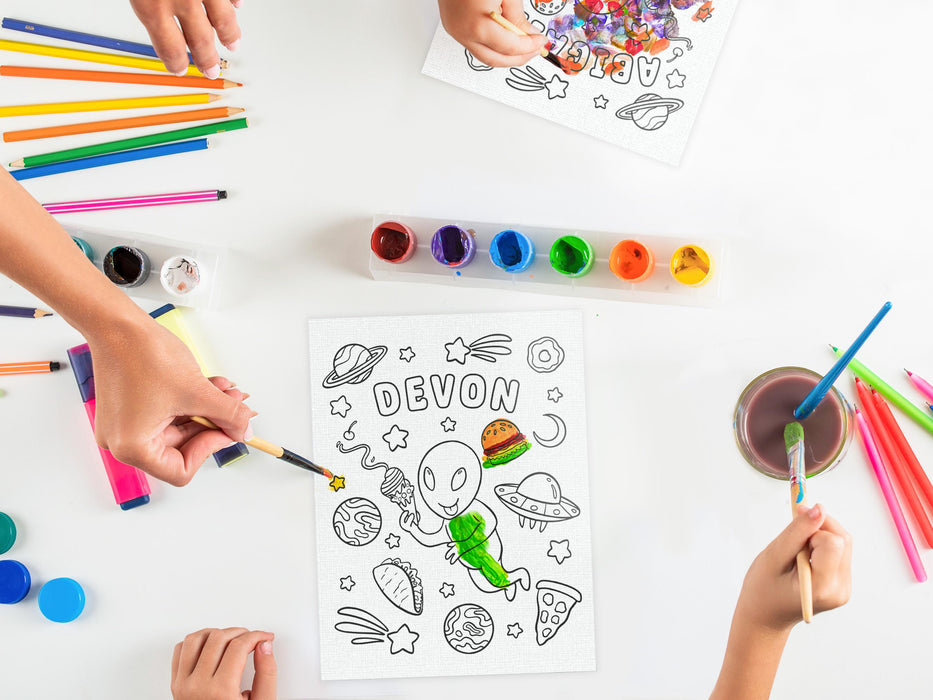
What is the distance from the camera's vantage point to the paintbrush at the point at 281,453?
35.8 inches

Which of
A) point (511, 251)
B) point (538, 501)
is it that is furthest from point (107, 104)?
point (538, 501)

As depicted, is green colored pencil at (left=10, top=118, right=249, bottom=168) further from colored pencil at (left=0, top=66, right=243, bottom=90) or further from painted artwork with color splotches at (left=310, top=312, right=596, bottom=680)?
painted artwork with color splotches at (left=310, top=312, right=596, bottom=680)

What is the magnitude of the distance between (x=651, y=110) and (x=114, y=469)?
0.88 metres

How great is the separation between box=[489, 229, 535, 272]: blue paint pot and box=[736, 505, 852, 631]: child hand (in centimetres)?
43

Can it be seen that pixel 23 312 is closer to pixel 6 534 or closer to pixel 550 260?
pixel 6 534

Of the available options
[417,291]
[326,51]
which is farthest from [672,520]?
[326,51]

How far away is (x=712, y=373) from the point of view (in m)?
0.99

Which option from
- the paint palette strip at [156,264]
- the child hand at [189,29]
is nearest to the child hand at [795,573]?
the paint palette strip at [156,264]

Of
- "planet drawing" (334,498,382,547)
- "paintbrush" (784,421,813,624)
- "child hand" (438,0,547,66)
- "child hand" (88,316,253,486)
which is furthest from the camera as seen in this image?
"planet drawing" (334,498,382,547)

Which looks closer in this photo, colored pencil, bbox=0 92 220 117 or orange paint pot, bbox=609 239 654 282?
orange paint pot, bbox=609 239 654 282

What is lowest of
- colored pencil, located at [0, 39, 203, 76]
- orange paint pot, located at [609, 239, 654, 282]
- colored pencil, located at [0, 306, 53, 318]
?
colored pencil, located at [0, 306, 53, 318]

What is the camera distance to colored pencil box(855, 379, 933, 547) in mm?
956

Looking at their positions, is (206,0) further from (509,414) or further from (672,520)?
(672,520)

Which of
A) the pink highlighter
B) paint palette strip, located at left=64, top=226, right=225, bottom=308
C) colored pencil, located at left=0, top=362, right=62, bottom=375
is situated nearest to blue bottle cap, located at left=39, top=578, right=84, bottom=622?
the pink highlighter
